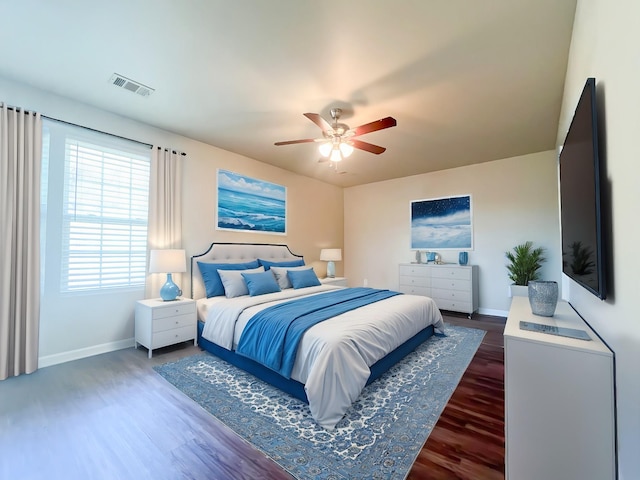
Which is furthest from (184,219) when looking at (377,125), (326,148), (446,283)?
(446,283)

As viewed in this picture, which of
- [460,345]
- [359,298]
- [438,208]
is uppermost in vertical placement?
[438,208]

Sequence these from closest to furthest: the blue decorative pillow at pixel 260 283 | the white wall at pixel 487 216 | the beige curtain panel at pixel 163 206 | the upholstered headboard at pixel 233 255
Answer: the beige curtain panel at pixel 163 206 → the blue decorative pillow at pixel 260 283 → the upholstered headboard at pixel 233 255 → the white wall at pixel 487 216

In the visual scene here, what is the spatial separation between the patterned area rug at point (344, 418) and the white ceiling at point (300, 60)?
2.76 meters

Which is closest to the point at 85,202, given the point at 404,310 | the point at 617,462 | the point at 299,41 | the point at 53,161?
the point at 53,161

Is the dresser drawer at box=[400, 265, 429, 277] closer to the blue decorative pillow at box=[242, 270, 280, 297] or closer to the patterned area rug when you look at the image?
the patterned area rug

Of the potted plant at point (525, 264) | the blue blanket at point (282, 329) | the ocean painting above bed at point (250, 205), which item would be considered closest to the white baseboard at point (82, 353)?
the blue blanket at point (282, 329)

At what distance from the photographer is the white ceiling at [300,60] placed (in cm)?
187

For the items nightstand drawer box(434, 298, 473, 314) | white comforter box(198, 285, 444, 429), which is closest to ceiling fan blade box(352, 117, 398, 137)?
white comforter box(198, 285, 444, 429)

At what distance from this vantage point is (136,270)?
3.44 meters

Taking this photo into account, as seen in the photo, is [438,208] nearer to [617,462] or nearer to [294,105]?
[294,105]

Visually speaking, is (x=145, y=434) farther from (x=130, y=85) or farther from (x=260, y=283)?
(x=130, y=85)

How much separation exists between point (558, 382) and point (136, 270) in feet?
13.1

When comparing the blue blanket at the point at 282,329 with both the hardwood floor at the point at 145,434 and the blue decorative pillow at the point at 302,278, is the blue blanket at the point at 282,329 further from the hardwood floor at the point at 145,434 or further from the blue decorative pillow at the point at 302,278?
the blue decorative pillow at the point at 302,278

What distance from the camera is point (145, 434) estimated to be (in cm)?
180
